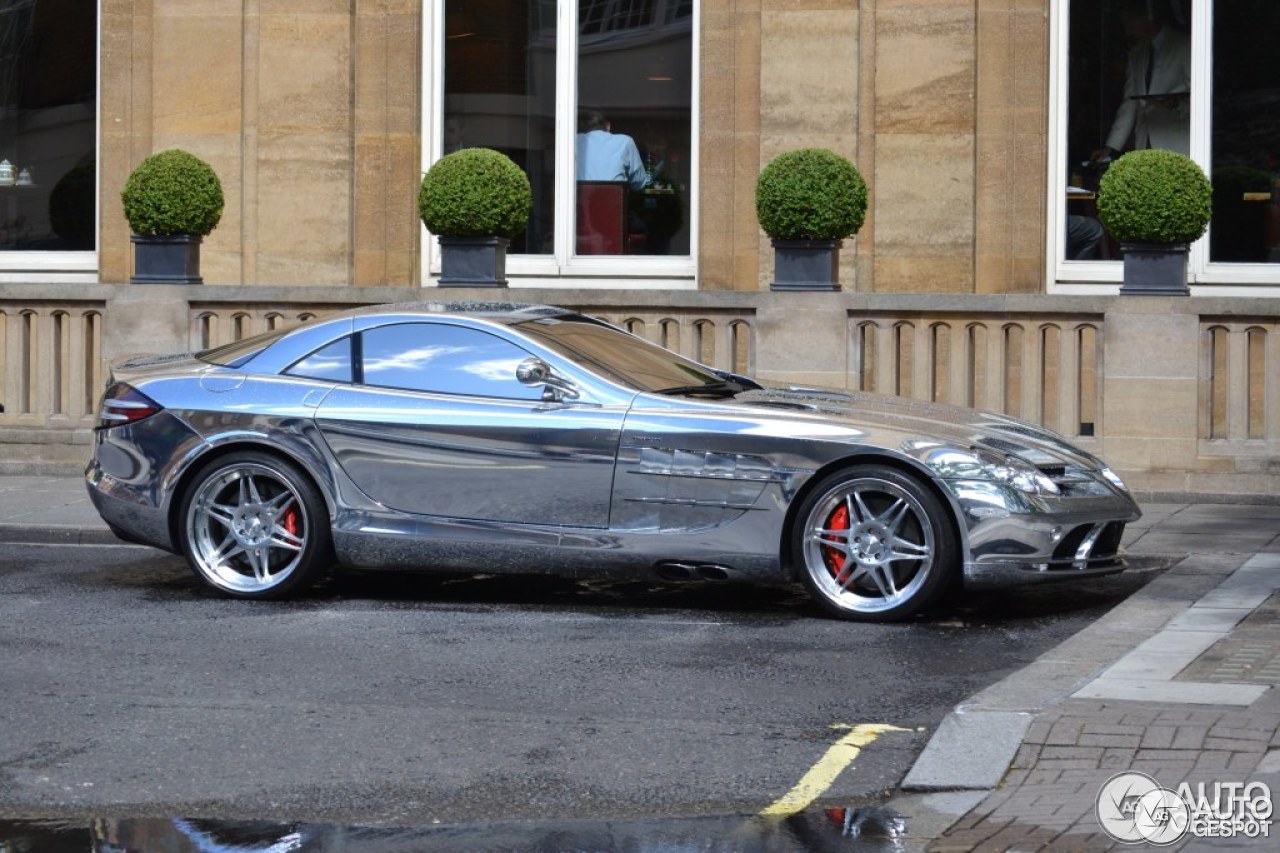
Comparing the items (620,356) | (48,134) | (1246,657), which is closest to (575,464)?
(620,356)

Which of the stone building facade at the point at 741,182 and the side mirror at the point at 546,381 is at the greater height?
the stone building facade at the point at 741,182

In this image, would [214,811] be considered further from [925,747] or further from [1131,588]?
[1131,588]

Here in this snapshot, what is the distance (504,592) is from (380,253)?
24.5 feet

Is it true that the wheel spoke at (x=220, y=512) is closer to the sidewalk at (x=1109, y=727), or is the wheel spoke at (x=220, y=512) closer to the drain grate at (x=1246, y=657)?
the sidewalk at (x=1109, y=727)

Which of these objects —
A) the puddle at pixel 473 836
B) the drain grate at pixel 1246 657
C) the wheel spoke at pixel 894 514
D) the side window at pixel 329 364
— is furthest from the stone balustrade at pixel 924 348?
the puddle at pixel 473 836

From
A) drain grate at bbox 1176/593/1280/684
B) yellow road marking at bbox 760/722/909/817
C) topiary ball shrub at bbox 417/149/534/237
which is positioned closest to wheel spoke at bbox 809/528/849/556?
drain grate at bbox 1176/593/1280/684

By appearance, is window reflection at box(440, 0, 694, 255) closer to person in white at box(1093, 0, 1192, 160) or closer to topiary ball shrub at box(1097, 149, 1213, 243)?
person in white at box(1093, 0, 1192, 160)

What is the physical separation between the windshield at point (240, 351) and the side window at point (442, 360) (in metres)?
0.54

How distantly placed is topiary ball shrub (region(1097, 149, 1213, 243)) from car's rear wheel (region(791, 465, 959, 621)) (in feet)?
18.1

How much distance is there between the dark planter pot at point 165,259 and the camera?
15500 millimetres

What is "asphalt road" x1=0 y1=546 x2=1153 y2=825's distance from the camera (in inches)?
239

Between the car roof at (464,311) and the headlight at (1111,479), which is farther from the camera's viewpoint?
the car roof at (464,311)

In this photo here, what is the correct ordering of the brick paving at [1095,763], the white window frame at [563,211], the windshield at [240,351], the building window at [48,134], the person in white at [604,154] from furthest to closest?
the building window at [48,134] < the person in white at [604,154] < the white window frame at [563,211] < the windshield at [240,351] < the brick paving at [1095,763]

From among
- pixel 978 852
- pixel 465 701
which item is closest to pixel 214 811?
pixel 465 701
